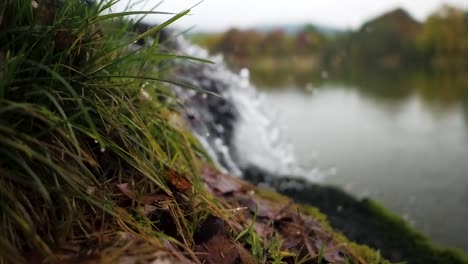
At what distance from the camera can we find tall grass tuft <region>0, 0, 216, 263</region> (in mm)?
1148

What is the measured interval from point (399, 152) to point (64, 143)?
6.77 meters

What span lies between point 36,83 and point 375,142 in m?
7.47

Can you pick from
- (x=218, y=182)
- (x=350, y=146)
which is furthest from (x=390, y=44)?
(x=218, y=182)

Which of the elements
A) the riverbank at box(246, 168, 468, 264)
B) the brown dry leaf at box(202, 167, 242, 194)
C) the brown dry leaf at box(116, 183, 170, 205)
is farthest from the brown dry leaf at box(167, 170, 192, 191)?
the riverbank at box(246, 168, 468, 264)

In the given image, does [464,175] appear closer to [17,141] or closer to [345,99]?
[17,141]

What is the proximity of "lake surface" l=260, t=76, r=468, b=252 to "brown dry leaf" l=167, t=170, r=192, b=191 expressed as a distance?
9.70 ft

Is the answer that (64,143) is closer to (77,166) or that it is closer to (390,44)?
(77,166)

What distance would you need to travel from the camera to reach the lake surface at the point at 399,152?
4.75 meters

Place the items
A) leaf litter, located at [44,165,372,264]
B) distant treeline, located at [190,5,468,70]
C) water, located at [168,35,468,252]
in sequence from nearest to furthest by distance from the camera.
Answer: leaf litter, located at [44,165,372,264] < water, located at [168,35,468,252] < distant treeline, located at [190,5,468,70]

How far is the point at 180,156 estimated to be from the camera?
1.93m

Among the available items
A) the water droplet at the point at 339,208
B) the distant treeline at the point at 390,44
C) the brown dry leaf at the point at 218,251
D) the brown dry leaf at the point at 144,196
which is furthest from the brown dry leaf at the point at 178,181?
the distant treeline at the point at 390,44

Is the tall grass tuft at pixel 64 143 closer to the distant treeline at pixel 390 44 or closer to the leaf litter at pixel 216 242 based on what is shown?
the leaf litter at pixel 216 242

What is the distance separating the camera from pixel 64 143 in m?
1.32

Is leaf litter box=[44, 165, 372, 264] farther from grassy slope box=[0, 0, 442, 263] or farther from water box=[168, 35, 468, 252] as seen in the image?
water box=[168, 35, 468, 252]
